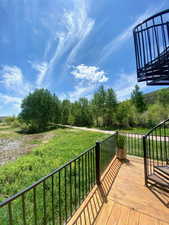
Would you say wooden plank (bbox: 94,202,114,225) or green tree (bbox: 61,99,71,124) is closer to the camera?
wooden plank (bbox: 94,202,114,225)

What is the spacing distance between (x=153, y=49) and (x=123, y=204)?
341 cm

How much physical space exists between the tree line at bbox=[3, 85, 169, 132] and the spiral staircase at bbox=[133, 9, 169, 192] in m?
13.6

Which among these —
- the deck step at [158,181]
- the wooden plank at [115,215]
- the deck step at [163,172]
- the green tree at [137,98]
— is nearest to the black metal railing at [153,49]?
the deck step at [163,172]

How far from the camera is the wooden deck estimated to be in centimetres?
157

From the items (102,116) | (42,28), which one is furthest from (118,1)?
(102,116)

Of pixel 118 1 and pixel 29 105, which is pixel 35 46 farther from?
pixel 29 105

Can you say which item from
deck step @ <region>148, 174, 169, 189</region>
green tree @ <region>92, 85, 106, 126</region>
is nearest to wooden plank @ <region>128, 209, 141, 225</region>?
deck step @ <region>148, 174, 169, 189</region>

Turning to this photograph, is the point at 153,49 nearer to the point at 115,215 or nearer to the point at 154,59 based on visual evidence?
the point at 154,59

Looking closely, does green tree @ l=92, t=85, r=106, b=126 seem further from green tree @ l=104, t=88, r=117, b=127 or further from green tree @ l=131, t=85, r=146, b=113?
green tree @ l=131, t=85, r=146, b=113

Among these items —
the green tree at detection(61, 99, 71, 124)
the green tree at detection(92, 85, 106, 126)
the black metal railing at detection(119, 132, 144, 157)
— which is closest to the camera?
the black metal railing at detection(119, 132, 144, 157)

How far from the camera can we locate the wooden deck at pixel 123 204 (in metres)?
1.57

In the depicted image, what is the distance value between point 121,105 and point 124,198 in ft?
52.4

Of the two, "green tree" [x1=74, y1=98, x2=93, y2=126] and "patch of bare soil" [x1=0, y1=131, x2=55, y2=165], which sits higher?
"green tree" [x1=74, y1=98, x2=93, y2=126]

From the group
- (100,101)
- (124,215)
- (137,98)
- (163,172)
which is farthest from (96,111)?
(124,215)
